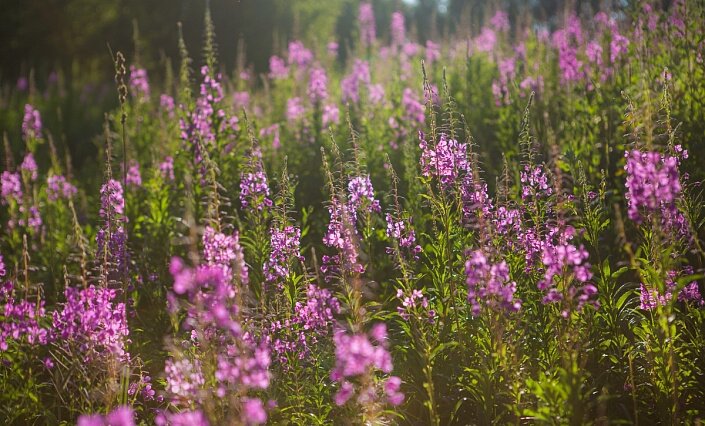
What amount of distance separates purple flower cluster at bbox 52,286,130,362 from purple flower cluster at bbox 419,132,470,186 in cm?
187

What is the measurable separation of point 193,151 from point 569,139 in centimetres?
328

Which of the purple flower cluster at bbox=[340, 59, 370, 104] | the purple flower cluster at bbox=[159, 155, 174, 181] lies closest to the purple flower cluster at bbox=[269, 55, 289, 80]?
the purple flower cluster at bbox=[340, 59, 370, 104]

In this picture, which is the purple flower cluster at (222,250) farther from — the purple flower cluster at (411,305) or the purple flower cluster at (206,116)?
the purple flower cluster at (206,116)

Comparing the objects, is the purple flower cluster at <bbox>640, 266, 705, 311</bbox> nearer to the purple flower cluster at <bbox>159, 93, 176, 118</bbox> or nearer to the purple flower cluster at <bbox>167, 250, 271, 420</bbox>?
the purple flower cluster at <bbox>167, 250, 271, 420</bbox>

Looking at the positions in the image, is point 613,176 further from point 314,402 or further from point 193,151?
point 193,151

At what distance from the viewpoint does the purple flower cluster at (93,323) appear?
3238 mm

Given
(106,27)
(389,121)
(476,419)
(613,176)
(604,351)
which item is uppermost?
(106,27)

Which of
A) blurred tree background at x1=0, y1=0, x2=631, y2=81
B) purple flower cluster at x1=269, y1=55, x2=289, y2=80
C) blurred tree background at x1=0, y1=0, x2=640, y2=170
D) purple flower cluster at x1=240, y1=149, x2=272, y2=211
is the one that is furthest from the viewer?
blurred tree background at x1=0, y1=0, x2=631, y2=81

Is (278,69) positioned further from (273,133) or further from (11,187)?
(11,187)

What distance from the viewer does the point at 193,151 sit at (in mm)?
5617

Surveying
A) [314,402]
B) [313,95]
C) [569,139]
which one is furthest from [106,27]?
[314,402]

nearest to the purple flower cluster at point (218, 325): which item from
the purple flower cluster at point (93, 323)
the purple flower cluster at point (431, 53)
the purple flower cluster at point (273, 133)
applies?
the purple flower cluster at point (93, 323)

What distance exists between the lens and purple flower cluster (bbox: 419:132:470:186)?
12.0ft

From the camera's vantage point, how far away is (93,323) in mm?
3242
